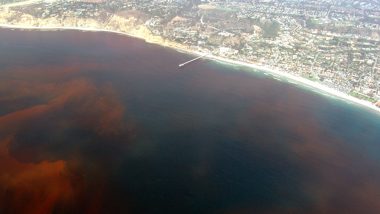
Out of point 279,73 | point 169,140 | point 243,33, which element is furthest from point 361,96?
point 169,140

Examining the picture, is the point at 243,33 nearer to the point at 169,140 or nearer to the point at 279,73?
the point at 279,73

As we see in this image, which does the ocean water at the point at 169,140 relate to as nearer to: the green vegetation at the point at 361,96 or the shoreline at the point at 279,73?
the shoreline at the point at 279,73

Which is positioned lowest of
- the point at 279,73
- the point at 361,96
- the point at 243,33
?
the point at 361,96

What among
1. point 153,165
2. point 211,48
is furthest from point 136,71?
point 153,165

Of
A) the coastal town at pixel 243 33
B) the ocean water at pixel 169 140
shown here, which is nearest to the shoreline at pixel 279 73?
the coastal town at pixel 243 33

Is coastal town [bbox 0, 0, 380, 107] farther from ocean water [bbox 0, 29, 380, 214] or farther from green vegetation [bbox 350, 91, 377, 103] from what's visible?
ocean water [bbox 0, 29, 380, 214]
